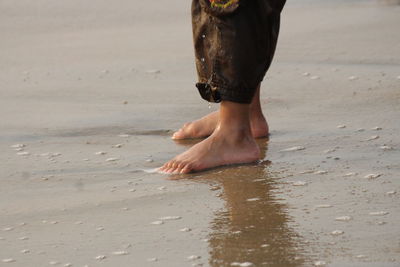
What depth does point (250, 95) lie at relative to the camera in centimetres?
384

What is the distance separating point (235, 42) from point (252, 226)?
36.0 inches

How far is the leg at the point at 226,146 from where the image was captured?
12.6ft

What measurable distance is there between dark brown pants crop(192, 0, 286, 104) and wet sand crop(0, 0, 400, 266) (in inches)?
12.3

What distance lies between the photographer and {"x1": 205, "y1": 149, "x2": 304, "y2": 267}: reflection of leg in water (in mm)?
2809

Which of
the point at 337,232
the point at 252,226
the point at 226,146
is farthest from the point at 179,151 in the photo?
the point at 337,232

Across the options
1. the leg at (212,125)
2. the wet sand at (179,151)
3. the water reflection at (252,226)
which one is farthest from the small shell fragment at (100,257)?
the leg at (212,125)

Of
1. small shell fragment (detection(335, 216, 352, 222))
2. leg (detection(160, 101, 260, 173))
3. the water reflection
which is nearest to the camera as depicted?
the water reflection

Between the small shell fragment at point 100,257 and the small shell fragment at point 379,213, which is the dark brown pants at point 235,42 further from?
the small shell fragment at point 100,257

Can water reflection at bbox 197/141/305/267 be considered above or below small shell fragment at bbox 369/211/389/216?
A: above

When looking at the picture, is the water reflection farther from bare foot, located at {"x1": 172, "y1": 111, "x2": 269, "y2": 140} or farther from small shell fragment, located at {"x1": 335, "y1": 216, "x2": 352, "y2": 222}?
bare foot, located at {"x1": 172, "y1": 111, "x2": 269, "y2": 140}

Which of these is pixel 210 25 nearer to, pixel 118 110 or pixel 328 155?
pixel 328 155

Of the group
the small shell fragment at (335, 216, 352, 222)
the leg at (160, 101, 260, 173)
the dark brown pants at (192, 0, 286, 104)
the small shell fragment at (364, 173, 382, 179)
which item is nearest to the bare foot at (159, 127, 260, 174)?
the leg at (160, 101, 260, 173)

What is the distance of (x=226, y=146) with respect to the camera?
154 inches

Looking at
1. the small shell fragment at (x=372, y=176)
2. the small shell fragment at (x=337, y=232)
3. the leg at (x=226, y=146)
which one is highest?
the leg at (x=226, y=146)
